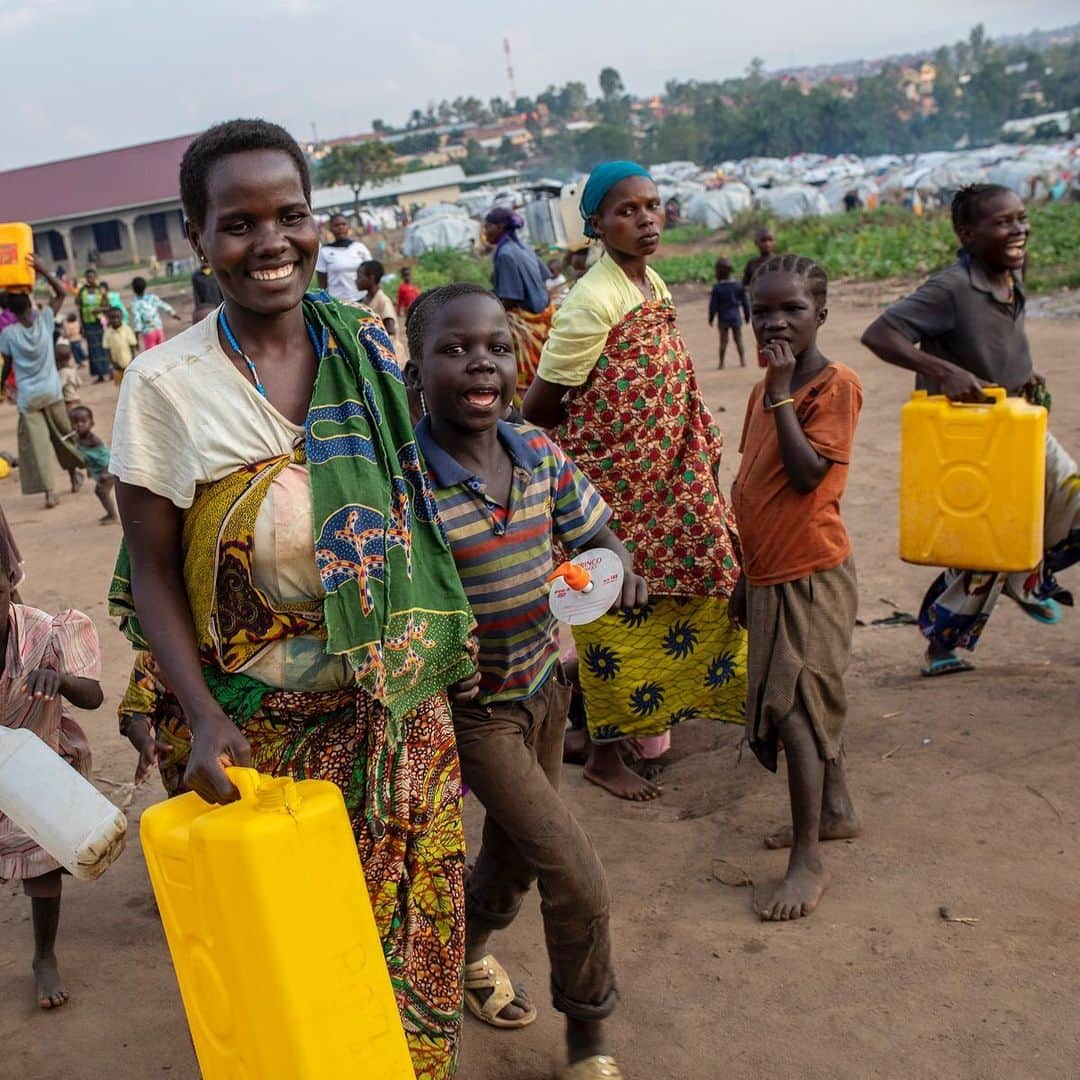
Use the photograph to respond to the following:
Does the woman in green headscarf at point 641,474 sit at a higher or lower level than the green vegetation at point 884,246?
higher

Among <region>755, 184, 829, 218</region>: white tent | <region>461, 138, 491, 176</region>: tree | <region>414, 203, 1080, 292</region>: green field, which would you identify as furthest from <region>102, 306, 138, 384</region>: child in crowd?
<region>461, 138, 491, 176</region>: tree

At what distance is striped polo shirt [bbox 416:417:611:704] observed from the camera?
240cm

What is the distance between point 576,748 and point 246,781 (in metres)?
2.60

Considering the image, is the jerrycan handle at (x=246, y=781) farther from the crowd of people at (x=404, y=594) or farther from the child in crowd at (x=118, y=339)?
the child in crowd at (x=118, y=339)

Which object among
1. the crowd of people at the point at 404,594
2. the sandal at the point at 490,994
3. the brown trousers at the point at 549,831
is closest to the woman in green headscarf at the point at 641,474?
the crowd of people at the point at 404,594

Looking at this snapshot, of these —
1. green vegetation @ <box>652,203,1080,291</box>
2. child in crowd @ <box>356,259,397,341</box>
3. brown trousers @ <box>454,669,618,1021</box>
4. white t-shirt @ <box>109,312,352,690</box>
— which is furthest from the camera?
green vegetation @ <box>652,203,1080,291</box>

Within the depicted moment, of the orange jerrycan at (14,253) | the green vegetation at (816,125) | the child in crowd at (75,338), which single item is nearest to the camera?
the orange jerrycan at (14,253)

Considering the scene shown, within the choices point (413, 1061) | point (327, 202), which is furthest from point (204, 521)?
point (327, 202)

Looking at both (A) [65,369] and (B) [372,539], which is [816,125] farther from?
(B) [372,539]

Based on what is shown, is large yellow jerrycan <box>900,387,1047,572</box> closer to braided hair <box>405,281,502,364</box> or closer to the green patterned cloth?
braided hair <box>405,281,502,364</box>

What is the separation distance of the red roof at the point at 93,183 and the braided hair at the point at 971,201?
42.4 metres

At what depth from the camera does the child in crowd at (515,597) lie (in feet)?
7.79

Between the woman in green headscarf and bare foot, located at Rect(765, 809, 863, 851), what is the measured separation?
59cm

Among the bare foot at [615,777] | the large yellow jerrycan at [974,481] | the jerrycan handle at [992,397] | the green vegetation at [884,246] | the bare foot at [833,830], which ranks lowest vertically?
the green vegetation at [884,246]
